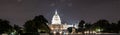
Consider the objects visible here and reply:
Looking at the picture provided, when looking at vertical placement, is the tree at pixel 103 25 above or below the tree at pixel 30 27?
above

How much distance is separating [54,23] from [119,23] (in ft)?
335

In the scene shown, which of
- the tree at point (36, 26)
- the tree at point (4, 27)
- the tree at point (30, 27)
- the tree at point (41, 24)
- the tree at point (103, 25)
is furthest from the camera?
the tree at point (103, 25)

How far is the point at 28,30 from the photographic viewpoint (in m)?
76.4

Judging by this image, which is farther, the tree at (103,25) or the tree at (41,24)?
the tree at (103,25)

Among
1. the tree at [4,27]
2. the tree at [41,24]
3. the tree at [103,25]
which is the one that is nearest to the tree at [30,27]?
the tree at [41,24]

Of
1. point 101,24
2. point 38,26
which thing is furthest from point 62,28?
point 38,26

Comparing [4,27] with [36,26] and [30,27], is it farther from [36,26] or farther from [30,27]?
[36,26]

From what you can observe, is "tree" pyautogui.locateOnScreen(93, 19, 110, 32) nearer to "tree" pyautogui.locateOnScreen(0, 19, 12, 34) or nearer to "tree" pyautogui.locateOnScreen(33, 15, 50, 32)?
"tree" pyautogui.locateOnScreen(33, 15, 50, 32)

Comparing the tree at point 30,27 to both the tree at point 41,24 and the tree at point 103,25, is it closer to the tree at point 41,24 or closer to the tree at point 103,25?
the tree at point 41,24

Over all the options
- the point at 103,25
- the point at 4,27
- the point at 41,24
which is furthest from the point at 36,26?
the point at 103,25

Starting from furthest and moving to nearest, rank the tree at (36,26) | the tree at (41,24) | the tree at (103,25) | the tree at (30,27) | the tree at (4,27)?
the tree at (103,25) < the tree at (41,24) < the tree at (36,26) < the tree at (30,27) < the tree at (4,27)

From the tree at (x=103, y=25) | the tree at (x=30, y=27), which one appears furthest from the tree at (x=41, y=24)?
the tree at (x=103, y=25)

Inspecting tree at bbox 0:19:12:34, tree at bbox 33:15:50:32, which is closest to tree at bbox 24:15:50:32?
tree at bbox 33:15:50:32

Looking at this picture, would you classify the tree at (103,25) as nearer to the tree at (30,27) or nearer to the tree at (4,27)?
the tree at (30,27)
